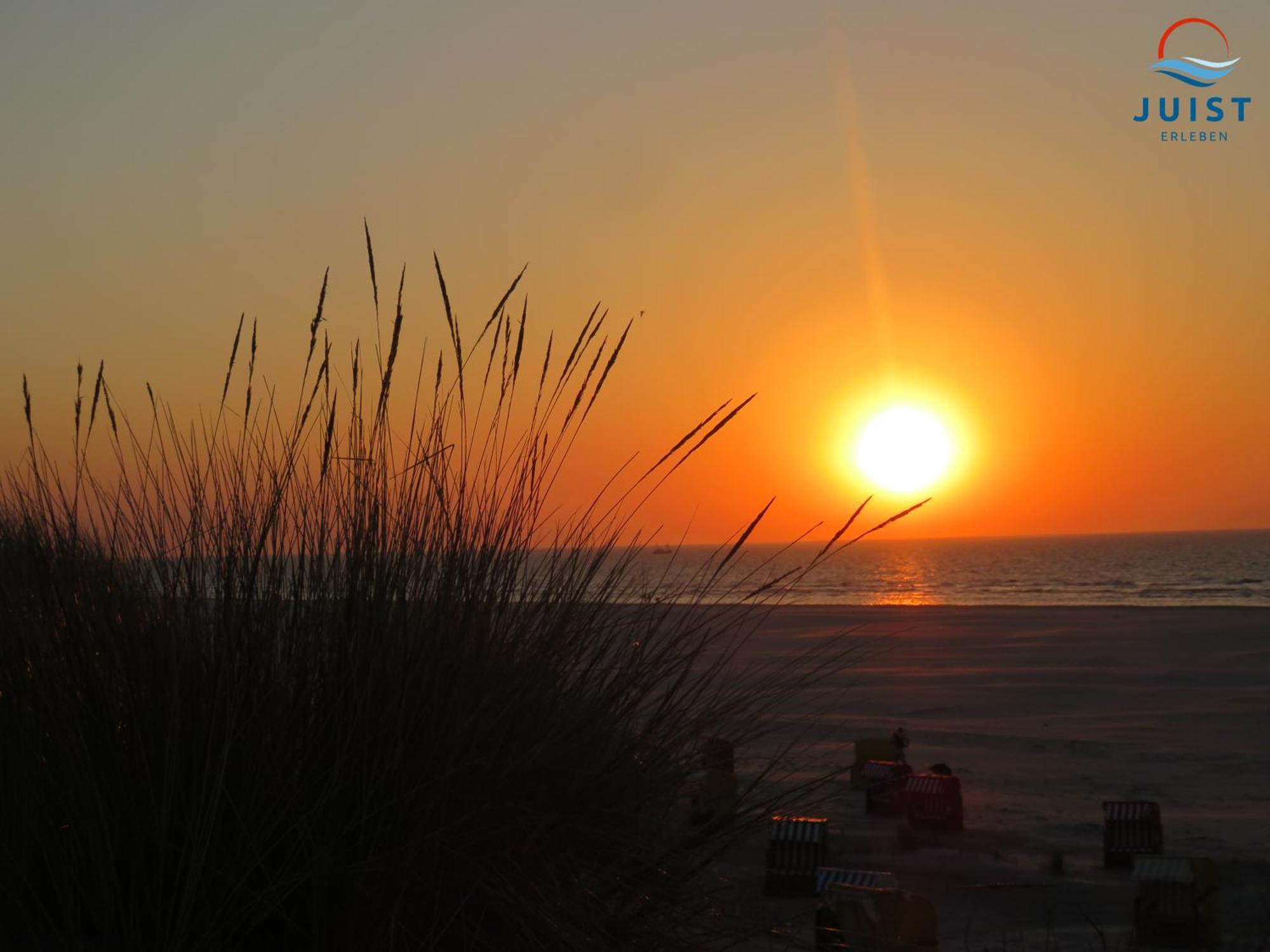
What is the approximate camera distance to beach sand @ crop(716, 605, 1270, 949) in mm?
4562

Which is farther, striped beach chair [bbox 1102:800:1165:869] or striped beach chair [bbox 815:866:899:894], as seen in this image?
striped beach chair [bbox 1102:800:1165:869]

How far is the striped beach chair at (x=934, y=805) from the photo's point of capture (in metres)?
5.83

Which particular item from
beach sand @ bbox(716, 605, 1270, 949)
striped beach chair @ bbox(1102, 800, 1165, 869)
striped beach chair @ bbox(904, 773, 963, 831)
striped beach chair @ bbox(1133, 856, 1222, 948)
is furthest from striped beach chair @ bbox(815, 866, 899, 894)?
striped beach chair @ bbox(1102, 800, 1165, 869)

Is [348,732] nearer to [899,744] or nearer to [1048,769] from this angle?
[899,744]

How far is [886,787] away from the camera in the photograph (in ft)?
20.2

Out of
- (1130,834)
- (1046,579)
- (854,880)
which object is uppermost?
(1046,579)

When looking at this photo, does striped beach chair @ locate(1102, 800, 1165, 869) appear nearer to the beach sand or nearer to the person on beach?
the beach sand

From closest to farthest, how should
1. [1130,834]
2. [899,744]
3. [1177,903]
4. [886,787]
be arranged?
[1177,903], [1130,834], [886,787], [899,744]

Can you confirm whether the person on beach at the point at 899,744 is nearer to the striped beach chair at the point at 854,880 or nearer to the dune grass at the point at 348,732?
the striped beach chair at the point at 854,880

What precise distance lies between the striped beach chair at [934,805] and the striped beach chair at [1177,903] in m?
1.61

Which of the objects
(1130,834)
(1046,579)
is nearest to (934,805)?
(1130,834)

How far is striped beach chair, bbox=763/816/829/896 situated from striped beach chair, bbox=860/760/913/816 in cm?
131

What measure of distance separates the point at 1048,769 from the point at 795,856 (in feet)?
12.3

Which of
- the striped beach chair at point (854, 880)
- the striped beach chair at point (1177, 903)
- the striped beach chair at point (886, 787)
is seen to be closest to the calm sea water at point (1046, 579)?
the striped beach chair at point (854, 880)
